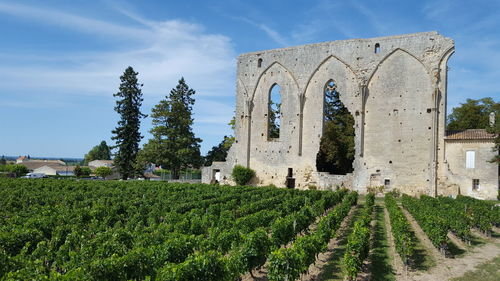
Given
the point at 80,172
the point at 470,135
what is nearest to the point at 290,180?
the point at 470,135

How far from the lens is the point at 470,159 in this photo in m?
24.9

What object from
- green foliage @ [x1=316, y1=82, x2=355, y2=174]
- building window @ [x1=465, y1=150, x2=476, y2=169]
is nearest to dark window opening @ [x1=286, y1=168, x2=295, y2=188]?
green foliage @ [x1=316, y1=82, x2=355, y2=174]

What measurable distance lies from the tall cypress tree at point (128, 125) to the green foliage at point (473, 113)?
3481cm

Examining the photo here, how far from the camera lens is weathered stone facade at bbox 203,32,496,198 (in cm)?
2675

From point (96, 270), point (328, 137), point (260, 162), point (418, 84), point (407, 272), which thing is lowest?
point (407, 272)

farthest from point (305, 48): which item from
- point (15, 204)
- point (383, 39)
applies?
point (15, 204)

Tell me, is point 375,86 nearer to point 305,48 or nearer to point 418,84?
point 418,84

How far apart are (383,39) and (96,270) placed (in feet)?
90.2

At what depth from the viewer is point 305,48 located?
1273 inches

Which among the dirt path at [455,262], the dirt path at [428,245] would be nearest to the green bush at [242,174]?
the dirt path at [428,245]

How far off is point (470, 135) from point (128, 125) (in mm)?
32895

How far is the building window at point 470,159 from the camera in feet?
81.4

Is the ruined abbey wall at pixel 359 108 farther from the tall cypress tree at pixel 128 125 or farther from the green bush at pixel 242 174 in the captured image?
the tall cypress tree at pixel 128 125

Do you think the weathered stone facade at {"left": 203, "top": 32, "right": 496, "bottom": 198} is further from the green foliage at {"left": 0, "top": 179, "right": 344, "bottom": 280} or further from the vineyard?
the green foliage at {"left": 0, "top": 179, "right": 344, "bottom": 280}
